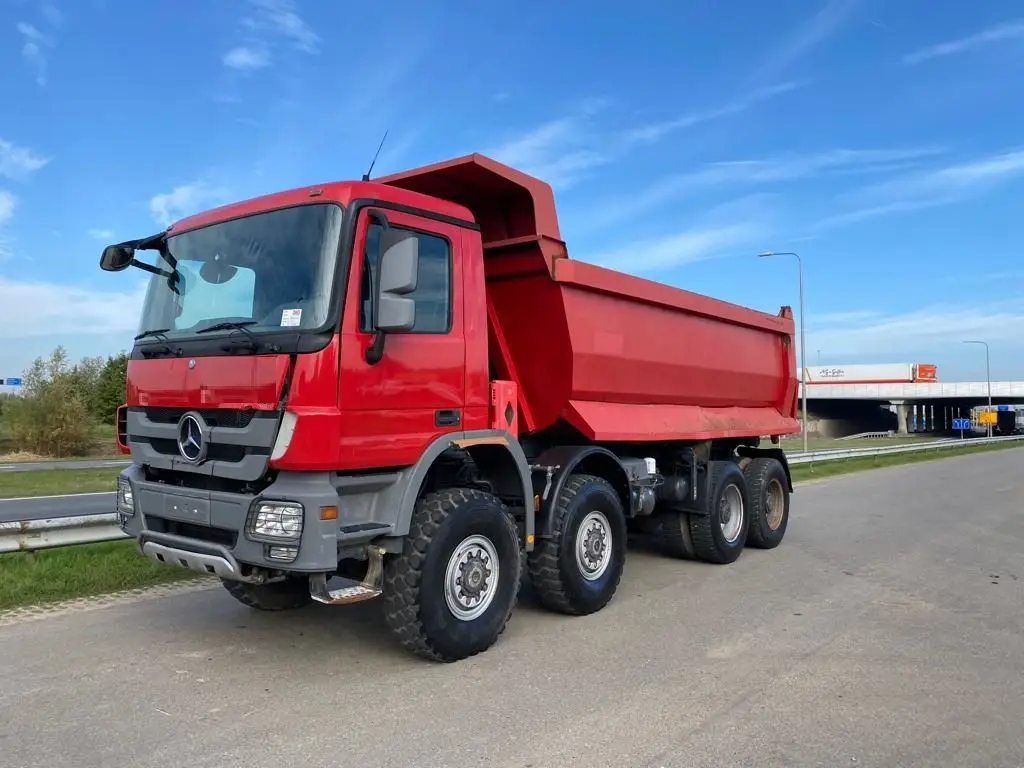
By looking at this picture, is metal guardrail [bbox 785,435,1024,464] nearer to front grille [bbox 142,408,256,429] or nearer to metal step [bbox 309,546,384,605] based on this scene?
metal step [bbox 309,546,384,605]

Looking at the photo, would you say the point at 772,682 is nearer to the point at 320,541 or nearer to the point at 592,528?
the point at 592,528

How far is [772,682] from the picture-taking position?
15.3 feet

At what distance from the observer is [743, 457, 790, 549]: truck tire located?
923 centimetres

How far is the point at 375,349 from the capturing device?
450 centimetres

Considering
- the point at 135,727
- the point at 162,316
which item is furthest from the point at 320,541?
the point at 162,316

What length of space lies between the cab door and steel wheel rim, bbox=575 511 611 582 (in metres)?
1.63

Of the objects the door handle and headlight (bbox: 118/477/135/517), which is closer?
the door handle

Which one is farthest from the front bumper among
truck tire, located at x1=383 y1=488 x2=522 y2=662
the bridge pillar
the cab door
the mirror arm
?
the bridge pillar

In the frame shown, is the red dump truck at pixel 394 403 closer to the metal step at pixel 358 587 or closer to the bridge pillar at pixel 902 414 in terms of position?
the metal step at pixel 358 587

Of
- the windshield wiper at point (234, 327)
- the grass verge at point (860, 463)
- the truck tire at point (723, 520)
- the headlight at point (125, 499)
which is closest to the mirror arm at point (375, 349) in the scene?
the windshield wiper at point (234, 327)

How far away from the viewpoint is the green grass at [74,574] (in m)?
6.40

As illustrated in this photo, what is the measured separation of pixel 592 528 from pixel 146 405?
3.39 meters

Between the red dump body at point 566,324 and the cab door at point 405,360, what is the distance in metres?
0.81

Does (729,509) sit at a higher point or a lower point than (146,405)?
lower
